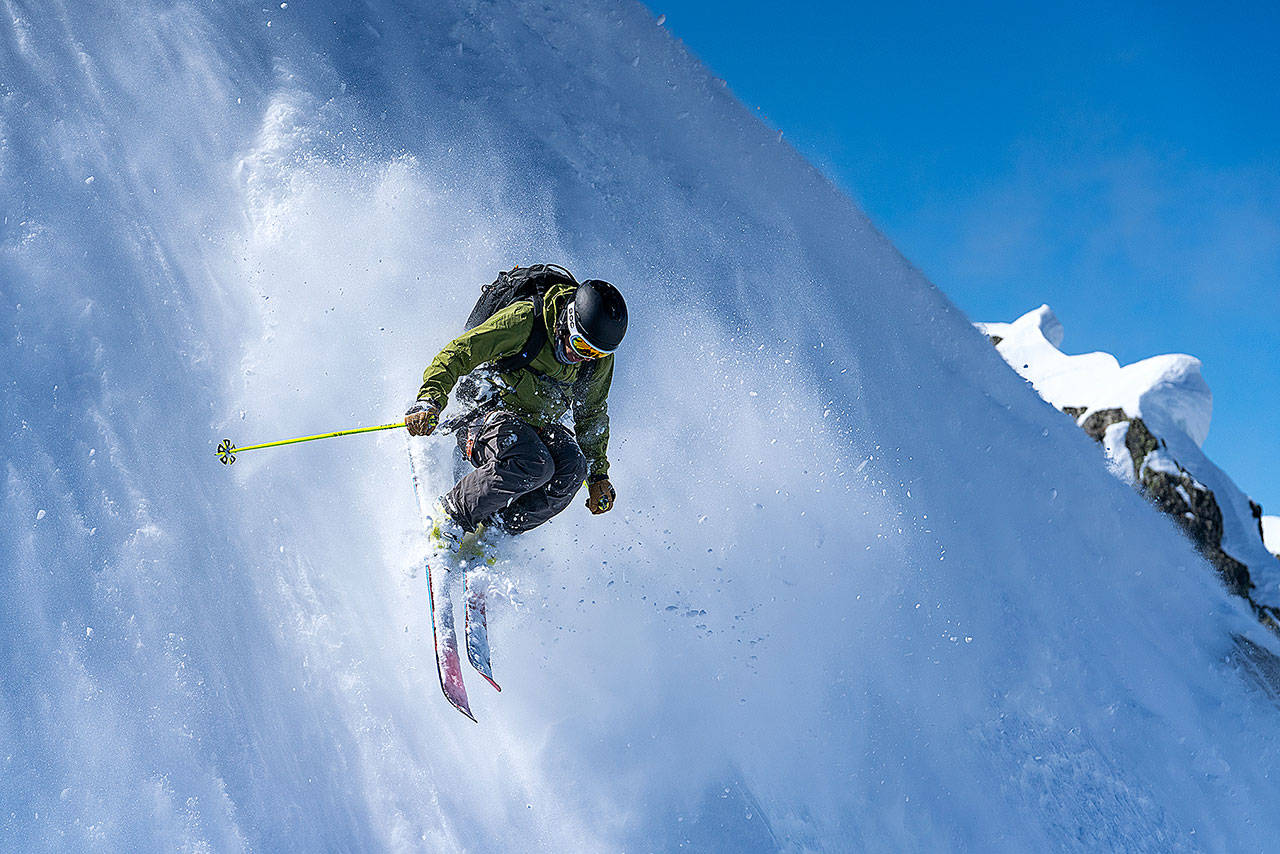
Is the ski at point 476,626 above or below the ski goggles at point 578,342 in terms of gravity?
below

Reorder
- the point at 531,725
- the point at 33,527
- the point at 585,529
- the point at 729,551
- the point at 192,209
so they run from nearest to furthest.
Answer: the point at 531,725
the point at 33,527
the point at 585,529
the point at 729,551
the point at 192,209

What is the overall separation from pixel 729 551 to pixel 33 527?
4.80 m

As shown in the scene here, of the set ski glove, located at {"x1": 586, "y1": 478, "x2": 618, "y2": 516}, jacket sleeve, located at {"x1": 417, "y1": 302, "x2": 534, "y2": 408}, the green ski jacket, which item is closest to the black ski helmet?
the green ski jacket

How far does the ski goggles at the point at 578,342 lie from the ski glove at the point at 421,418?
78 centimetres

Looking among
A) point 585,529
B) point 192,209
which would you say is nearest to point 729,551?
point 585,529

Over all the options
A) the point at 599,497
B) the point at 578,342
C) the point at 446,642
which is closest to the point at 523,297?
the point at 578,342

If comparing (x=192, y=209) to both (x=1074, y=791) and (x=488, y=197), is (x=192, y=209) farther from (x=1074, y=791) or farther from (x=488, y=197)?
(x=1074, y=791)

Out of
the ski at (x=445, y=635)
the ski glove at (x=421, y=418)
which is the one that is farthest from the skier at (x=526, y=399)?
the ski at (x=445, y=635)

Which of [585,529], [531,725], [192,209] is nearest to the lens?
[531,725]

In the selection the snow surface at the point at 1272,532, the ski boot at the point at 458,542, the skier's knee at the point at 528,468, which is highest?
the snow surface at the point at 1272,532

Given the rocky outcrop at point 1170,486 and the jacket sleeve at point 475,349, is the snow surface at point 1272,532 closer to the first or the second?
the rocky outcrop at point 1170,486

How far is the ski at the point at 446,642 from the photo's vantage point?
13.8ft

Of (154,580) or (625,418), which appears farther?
(625,418)

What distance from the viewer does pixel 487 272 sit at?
20.3ft
